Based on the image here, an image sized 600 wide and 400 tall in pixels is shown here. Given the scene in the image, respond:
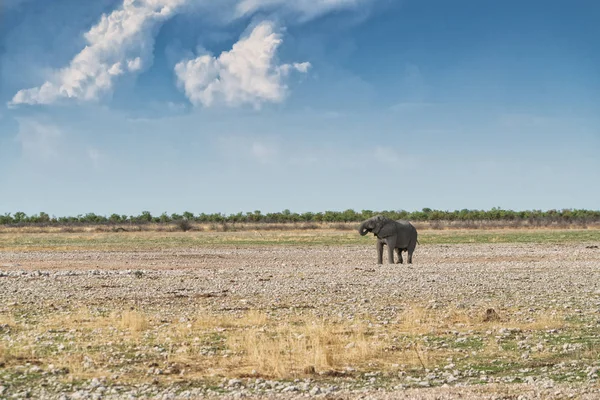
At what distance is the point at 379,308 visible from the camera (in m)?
20.3

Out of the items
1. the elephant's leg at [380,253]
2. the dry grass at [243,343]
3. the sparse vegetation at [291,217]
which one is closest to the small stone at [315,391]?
the dry grass at [243,343]

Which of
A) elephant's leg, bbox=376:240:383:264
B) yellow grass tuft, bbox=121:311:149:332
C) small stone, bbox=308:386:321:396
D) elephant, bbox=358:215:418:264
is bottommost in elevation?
small stone, bbox=308:386:321:396

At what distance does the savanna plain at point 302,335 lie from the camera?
11.6 m

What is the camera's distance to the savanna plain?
11.6 meters

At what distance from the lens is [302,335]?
15.3m

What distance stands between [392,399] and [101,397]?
13.7 ft

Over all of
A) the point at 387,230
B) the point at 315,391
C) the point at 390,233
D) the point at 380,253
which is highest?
the point at 387,230

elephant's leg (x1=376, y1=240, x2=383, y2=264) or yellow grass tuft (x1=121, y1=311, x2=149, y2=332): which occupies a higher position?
elephant's leg (x1=376, y1=240, x2=383, y2=264)

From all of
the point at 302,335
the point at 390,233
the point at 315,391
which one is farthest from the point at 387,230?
the point at 315,391

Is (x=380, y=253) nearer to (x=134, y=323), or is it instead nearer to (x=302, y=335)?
(x=134, y=323)

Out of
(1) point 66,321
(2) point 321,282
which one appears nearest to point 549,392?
(1) point 66,321

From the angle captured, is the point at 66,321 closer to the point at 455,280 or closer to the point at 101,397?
the point at 101,397

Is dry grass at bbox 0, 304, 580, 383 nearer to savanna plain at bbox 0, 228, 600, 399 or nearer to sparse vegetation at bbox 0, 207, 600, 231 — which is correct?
savanna plain at bbox 0, 228, 600, 399

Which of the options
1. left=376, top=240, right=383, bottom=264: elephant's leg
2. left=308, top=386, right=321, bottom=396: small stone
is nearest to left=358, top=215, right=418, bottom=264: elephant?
left=376, top=240, right=383, bottom=264: elephant's leg
